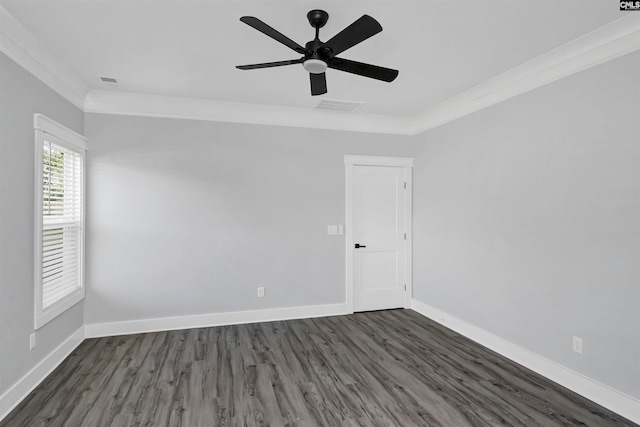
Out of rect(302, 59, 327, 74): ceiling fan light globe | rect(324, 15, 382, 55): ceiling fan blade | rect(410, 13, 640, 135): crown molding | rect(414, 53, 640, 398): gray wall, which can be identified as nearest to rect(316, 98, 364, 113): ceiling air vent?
rect(410, 13, 640, 135): crown molding

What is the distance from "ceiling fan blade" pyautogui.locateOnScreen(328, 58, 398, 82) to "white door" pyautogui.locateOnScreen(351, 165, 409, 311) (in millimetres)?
2269

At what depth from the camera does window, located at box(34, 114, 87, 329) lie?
110 inches

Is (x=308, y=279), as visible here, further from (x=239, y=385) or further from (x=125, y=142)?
(x=125, y=142)

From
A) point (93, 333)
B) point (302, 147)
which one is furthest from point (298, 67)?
point (93, 333)

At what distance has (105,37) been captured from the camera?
8.38ft

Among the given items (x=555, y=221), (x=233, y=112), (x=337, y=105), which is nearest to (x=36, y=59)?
(x=233, y=112)

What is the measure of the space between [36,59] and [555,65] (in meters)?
4.15

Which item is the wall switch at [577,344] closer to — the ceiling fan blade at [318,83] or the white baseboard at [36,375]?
the ceiling fan blade at [318,83]

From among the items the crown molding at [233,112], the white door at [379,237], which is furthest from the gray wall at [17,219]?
the white door at [379,237]

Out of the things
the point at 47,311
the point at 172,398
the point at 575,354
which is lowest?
the point at 172,398

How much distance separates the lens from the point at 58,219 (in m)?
3.16

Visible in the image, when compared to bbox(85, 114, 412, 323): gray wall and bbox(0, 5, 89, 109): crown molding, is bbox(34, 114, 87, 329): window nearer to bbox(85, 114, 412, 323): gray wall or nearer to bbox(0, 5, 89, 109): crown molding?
bbox(85, 114, 412, 323): gray wall

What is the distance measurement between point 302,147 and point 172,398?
3.03 meters

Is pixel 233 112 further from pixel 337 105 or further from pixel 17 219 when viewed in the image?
pixel 17 219
